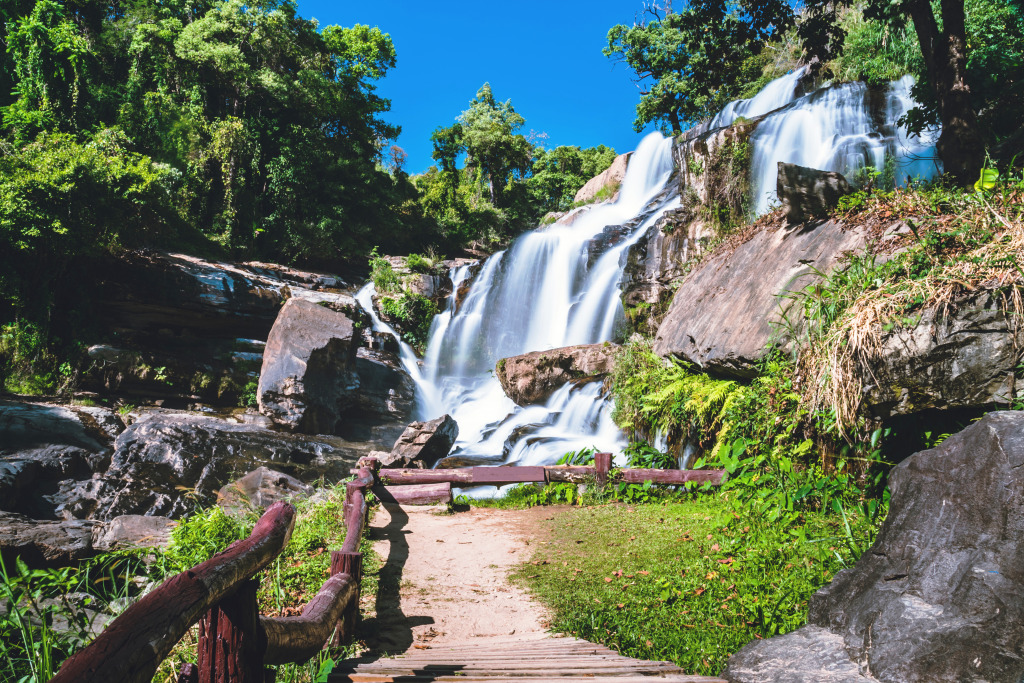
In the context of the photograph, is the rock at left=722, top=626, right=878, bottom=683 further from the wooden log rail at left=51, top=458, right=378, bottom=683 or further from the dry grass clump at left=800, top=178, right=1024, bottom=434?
the dry grass clump at left=800, top=178, right=1024, bottom=434

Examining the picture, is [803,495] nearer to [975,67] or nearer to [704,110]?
[975,67]

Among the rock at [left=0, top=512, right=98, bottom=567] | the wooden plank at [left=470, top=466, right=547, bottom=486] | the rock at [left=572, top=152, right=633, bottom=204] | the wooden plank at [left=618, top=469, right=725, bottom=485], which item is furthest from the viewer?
the rock at [left=572, top=152, right=633, bottom=204]

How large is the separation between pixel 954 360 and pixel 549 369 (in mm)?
10230

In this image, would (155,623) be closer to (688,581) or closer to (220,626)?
(220,626)

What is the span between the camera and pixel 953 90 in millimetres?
7797

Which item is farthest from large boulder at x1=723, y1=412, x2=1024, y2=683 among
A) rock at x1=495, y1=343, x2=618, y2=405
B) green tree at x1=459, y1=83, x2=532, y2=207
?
green tree at x1=459, y1=83, x2=532, y2=207

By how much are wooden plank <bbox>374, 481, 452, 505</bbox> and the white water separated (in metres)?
2.92

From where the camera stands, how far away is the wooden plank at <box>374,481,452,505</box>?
29.7 feet

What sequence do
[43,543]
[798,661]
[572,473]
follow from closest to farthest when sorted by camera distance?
1. [798,661]
2. [43,543]
3. [572,473]

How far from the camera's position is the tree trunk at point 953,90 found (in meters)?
7.67

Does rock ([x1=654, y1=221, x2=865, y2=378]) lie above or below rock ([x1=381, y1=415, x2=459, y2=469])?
above

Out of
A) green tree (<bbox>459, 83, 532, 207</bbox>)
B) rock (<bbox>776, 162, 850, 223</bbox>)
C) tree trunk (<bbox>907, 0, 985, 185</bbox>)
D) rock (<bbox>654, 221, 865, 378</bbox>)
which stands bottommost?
rock (<bbox>654, 221, 865, 378</bbox>)

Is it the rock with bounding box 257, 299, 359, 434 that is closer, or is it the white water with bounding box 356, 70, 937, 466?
the white water with bounding box 356, 70, 937, 466

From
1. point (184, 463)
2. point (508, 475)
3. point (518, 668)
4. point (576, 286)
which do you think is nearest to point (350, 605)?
point (518, 668)
